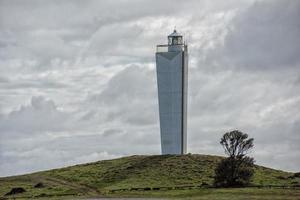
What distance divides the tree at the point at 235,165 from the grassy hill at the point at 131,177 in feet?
9.70

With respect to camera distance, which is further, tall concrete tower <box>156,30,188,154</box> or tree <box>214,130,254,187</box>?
tall concrete tower <box>156,30,188,154</box>

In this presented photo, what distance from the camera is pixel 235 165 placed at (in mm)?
124250

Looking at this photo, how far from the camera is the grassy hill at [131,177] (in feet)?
401

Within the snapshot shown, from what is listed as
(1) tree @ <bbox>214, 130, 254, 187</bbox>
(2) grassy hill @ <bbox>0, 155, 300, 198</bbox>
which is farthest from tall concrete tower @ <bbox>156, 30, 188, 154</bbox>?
(1) tree @ <bbox>214, 130, 254, 187</bbox>

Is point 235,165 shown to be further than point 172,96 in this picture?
No

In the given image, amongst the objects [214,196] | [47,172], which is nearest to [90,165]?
[47,172]

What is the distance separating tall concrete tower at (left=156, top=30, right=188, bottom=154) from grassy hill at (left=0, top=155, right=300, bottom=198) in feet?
19.0

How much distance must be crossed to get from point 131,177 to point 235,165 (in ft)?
85.6

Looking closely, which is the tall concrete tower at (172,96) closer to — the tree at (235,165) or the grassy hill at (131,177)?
the grassy hill at (131,177)

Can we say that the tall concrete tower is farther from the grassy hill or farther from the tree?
the tree

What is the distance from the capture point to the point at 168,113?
165 meters

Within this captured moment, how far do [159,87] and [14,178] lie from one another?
42.7m

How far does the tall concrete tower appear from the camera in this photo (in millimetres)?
164125

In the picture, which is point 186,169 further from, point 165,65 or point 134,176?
point 165,65
